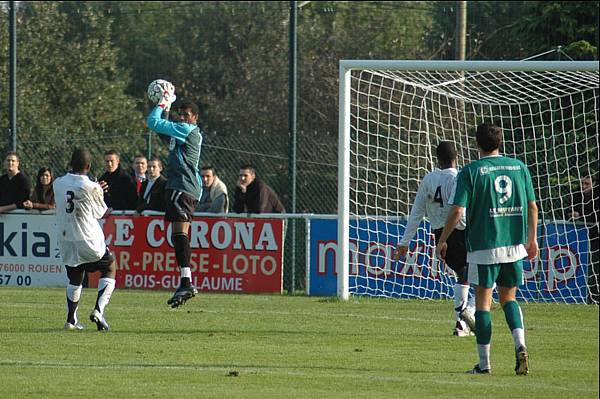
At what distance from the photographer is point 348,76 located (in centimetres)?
1741

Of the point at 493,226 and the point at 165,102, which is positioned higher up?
the point at 165,102

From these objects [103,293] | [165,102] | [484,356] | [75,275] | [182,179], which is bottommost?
[484,356]

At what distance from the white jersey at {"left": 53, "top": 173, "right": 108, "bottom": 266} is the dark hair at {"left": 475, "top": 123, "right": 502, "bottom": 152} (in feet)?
14.7

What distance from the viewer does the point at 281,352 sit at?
11859mm

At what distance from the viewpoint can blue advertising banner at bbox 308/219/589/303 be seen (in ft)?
60.4

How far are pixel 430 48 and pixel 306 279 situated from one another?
1888 centimetres

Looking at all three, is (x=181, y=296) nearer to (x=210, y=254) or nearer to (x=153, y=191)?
(x=210, y=254)

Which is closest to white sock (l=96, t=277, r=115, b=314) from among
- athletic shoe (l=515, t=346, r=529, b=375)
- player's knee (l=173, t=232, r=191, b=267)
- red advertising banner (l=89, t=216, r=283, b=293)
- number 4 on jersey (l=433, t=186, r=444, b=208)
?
player's knee (l=173, t=232, r=191, b=267)

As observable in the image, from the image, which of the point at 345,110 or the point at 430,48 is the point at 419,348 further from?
the point at 430,48

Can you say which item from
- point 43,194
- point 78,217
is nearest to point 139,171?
point 43,194

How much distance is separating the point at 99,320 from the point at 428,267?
6720mm

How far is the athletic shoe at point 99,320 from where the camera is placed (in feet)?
43.7

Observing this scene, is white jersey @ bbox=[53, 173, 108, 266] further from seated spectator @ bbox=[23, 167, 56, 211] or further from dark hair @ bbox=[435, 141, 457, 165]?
seated spectator @ bbox=[23, 167, 56, 211]

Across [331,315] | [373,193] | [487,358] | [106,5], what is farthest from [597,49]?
[106,5]
